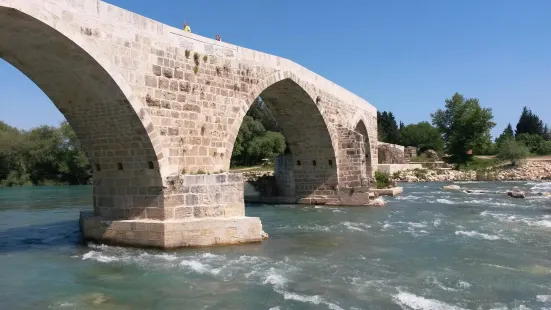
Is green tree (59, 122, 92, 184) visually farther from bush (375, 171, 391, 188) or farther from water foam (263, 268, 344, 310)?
water foam (263, 268, 344, 310)

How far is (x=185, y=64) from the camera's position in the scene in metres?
8.37

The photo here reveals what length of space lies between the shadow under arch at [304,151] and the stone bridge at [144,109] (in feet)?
13.9

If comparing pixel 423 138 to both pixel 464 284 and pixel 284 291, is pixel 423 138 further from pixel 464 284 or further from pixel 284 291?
pixel 284 291

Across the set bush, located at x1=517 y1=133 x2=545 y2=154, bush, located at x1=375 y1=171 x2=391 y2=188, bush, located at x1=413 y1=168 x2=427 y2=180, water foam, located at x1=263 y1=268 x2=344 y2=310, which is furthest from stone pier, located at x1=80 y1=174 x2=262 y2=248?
bush, located at x1=517 y1=133 x2=545 y2=154

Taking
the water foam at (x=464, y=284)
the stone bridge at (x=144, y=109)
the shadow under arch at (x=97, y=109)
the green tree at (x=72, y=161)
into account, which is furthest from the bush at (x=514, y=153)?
the shadow under arch at (x=97, y=109)

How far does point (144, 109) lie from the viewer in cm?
757

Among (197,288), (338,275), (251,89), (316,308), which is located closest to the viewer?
(316,308)

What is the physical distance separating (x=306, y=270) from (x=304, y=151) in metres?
9.67

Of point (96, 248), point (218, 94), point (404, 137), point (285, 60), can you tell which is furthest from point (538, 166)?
point (96, 248)

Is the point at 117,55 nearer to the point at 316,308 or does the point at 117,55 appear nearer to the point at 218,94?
the point at 218,94

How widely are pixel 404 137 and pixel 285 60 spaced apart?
4104 cm

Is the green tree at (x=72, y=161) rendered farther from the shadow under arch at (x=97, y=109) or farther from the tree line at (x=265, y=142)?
the shadow under arch at (x=97, y=109)

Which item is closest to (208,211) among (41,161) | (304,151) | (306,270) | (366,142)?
(306,270)

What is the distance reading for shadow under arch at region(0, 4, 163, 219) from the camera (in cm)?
648
